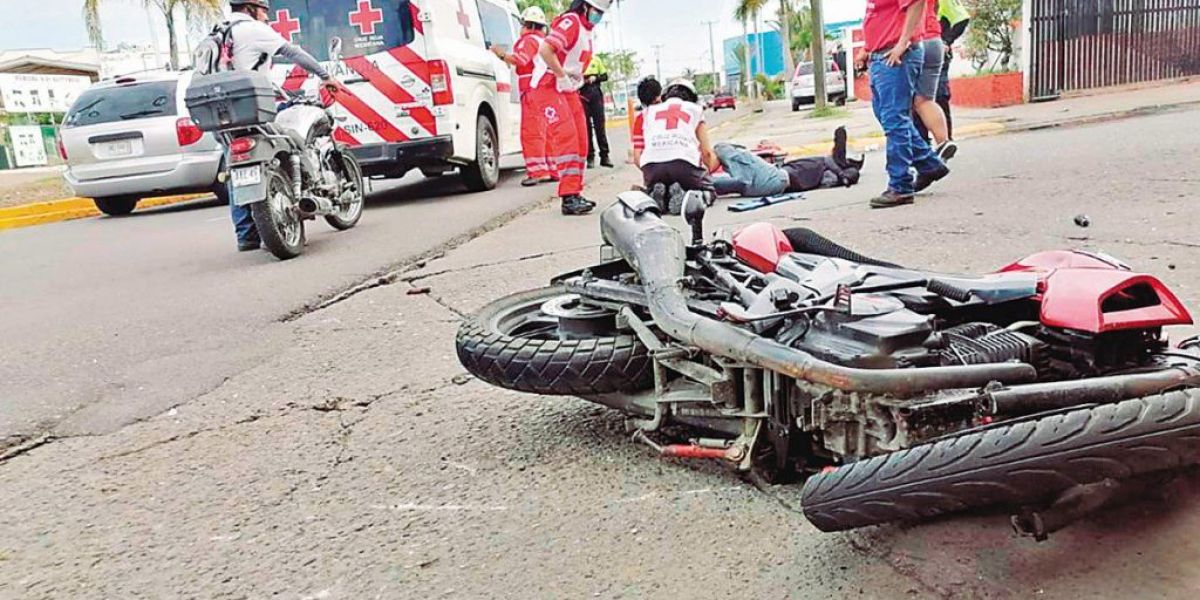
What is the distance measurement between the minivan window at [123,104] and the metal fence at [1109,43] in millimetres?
12336

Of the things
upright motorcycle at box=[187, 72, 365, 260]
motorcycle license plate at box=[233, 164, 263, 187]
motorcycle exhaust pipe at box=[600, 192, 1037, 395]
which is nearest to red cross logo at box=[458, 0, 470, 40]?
upright motorcycle at box=[187, 72, 365, 260]

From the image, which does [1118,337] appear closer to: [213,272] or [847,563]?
[847,563]

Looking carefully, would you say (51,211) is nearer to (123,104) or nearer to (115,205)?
(115,205)

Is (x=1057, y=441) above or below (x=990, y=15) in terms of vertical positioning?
below

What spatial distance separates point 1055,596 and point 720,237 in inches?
46.6

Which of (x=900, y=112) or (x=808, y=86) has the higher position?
(x=808, y=86)

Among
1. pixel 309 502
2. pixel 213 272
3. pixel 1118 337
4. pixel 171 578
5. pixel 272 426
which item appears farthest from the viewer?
pixel 213 272

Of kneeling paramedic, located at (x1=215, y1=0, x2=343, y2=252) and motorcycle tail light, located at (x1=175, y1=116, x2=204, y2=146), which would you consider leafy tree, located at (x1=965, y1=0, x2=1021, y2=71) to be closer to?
motorcycle tail light, located at (x1=175, y1=116, x2=204, y2=146)

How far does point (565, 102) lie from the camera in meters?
7.11

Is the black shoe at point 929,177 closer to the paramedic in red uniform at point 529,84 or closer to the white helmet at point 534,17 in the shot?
the paramedic in red uniform at point 529,84

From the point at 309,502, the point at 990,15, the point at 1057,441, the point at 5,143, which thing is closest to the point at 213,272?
→ the point at 309,502

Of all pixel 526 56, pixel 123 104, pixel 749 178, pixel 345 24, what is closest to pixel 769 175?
pixel 749 178

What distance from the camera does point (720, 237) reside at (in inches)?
94.7

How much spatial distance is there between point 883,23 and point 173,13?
2406cm
